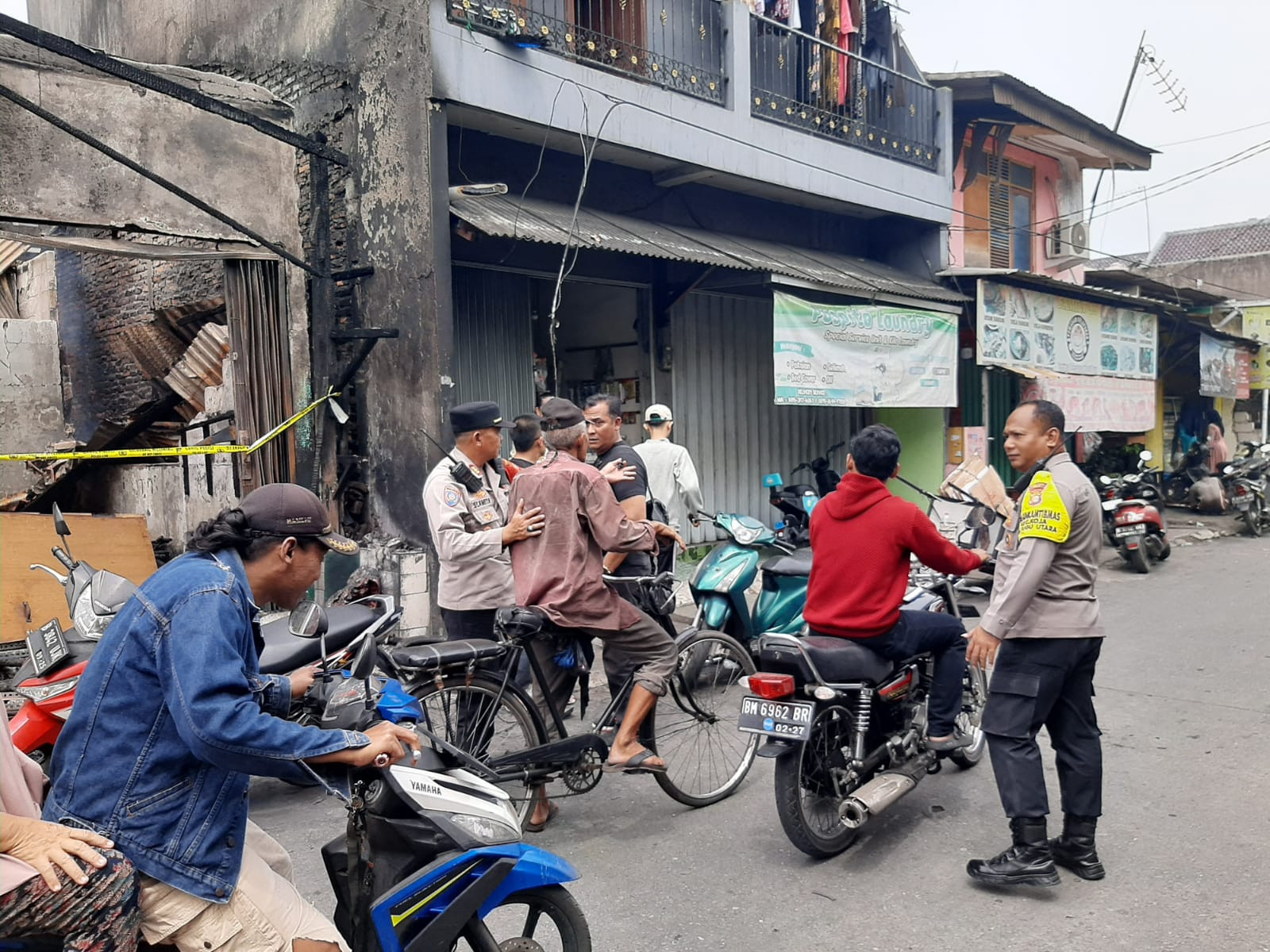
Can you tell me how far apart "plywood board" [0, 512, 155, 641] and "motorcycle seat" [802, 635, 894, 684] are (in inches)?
176

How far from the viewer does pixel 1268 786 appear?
4.41 m

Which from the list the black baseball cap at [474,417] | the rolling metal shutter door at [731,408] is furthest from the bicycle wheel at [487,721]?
the rolling metal shutter door at [731,408]

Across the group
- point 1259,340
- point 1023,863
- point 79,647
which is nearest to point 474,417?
point 79,647

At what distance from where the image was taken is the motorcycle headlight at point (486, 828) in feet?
7.62

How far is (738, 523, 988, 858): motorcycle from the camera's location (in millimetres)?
3633

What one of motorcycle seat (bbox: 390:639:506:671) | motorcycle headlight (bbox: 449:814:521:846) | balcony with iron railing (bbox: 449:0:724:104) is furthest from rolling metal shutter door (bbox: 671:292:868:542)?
motorcycle headlight (bbox: 449:814:521:846)

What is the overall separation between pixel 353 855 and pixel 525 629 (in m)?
1.62

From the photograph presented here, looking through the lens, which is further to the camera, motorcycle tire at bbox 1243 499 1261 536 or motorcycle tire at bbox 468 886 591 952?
motorcycle tire at bbox 1243 499 1261 536

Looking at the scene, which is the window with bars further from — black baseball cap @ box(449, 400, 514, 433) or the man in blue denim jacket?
the man in blue denim jacket

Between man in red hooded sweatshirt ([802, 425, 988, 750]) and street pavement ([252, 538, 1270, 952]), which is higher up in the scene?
man in red hooded sweatshirt ([802, 425, 988, 750])

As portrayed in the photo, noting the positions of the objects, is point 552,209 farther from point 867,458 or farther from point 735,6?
point 867,458

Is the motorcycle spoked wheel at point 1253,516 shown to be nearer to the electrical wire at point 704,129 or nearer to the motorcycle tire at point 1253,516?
the motorcycle tire at point 1253,516

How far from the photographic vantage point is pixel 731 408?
1102 cm

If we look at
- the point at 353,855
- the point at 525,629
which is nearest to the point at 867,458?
the point at 525,629
